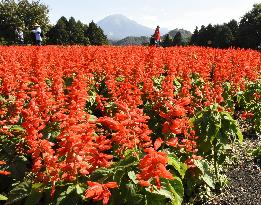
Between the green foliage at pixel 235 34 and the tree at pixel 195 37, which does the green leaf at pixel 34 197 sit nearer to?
the green foliage at pixel 235 34

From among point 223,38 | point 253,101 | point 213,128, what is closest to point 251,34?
point 223,38

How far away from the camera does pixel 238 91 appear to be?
8.46 meters

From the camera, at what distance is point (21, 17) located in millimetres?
55000

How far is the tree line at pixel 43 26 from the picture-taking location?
50438 millimetres

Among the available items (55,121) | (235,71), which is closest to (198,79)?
(235,71)

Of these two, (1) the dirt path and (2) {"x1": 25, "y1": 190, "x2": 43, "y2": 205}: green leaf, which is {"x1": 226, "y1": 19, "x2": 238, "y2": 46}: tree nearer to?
(1) the dirt path

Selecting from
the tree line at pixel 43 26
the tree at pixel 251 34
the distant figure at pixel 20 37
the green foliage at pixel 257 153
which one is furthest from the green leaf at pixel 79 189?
the tree line at pixel 43 26

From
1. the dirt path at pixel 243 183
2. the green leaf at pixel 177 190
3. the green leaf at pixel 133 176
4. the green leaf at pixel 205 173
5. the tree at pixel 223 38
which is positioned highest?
the tree at pixel 223 38

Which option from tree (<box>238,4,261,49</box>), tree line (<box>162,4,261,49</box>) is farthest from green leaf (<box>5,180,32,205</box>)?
tree (<box>238,4,261,49</box>)

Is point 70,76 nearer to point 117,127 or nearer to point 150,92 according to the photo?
point 150,92

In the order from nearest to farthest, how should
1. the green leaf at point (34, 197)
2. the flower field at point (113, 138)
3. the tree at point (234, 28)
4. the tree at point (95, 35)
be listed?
the flower field at point (113, 138) < the green leaf at point (34, 197) < the tree at point (234, 28) < the tree at point (95, 35)

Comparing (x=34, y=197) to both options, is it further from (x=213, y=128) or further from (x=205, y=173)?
(x=213, y=128)

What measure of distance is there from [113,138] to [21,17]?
55273 millimetres

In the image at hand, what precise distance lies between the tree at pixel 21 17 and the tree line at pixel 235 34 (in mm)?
21079
